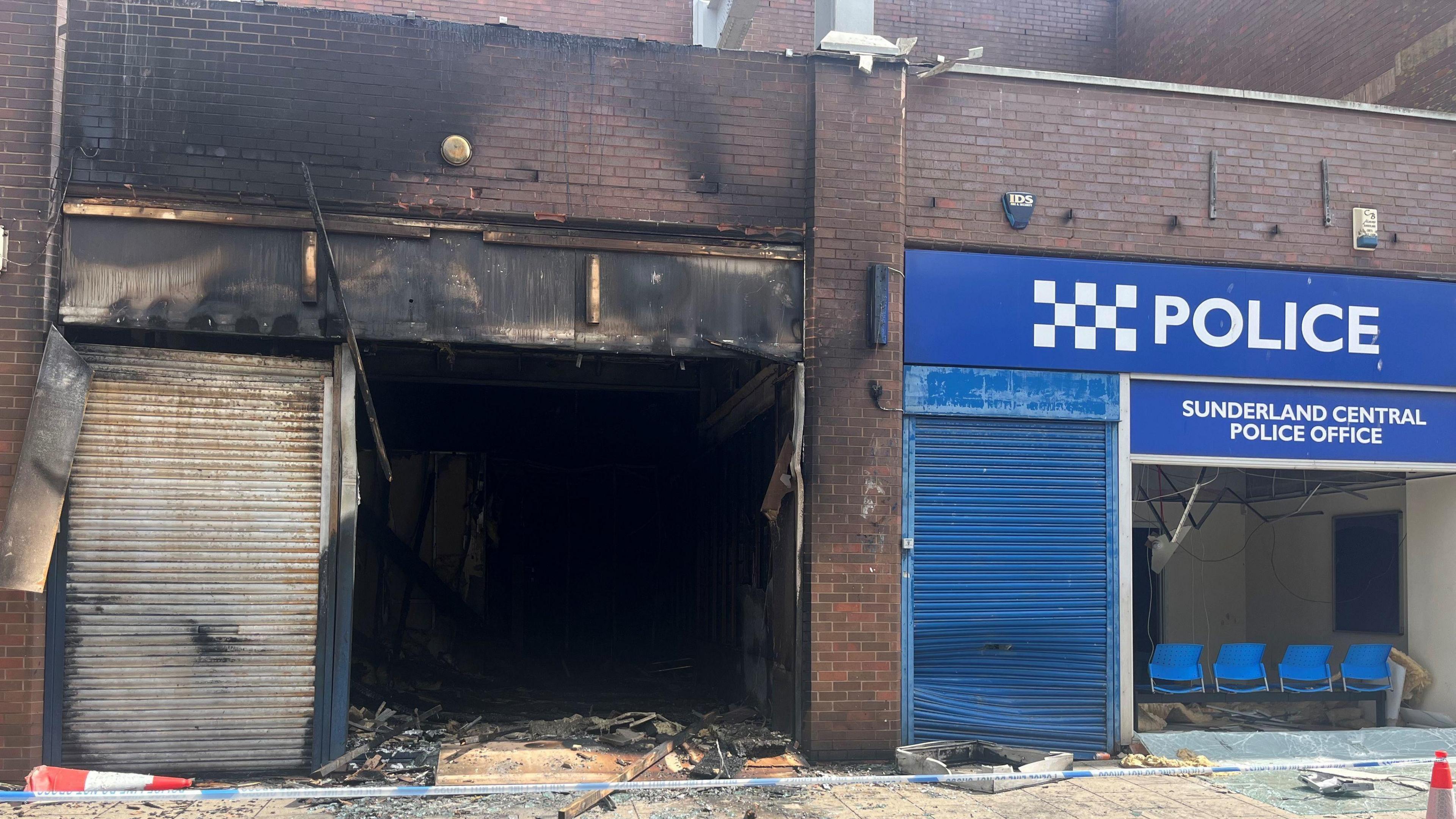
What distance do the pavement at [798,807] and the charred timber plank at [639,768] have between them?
0.31ft

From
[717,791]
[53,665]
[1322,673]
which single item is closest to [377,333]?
[53,665]

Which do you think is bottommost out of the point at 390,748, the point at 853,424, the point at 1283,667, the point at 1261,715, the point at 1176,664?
the point at 1261,715

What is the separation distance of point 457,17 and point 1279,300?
11095mm

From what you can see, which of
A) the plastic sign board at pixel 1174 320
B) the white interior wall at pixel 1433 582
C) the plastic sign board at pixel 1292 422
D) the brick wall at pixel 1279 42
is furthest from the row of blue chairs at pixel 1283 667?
the brick wall at pixel 1279 42

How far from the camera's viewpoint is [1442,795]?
5.93 m

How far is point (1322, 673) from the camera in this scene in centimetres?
1114

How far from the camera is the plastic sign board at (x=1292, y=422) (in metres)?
9.92

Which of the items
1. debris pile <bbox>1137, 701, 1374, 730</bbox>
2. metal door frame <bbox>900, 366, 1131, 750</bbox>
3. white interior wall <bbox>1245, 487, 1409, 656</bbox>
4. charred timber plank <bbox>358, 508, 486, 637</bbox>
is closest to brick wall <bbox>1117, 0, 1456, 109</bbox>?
white interior wall <bbox>1245, 487, 1409, 656</bbox>

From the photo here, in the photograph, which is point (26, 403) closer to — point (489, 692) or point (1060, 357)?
point (489, 692)

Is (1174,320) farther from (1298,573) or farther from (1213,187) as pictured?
(1298,573)

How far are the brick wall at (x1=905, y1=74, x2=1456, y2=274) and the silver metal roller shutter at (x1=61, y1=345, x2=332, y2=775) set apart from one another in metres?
5.58

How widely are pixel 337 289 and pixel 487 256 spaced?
1168 mm

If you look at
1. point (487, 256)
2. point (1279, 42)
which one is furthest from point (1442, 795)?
point (1279, 42)

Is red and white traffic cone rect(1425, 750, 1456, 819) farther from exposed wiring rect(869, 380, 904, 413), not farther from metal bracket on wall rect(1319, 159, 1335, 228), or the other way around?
metal bracket on wall rect(1319, 159, 1335, 228)
